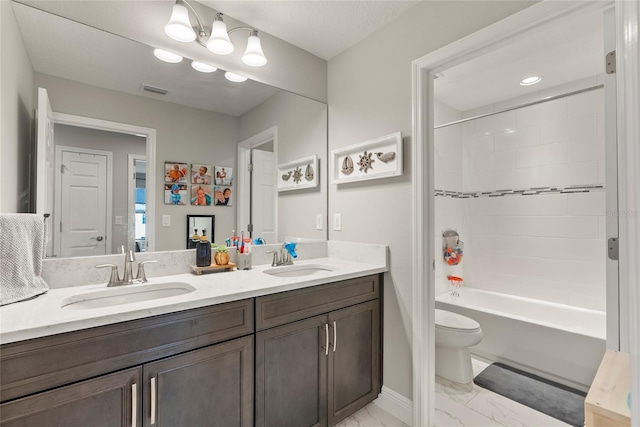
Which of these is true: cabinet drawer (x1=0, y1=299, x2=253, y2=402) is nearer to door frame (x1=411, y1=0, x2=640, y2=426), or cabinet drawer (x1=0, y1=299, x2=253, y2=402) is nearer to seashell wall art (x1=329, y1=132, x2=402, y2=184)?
door frame (x1=411, y1=0, x2=640, y2=426)

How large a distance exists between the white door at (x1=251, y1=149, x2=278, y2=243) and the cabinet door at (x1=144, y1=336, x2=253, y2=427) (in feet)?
3.01

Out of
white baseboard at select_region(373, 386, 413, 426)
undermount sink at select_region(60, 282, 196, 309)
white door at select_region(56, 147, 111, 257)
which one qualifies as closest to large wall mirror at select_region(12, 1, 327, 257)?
white door at select_region(56, 147, 111, 257)

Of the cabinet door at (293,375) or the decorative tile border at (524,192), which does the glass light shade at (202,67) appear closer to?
the cabinet door at (293,375)

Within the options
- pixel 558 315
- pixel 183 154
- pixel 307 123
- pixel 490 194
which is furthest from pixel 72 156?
pixel 558 315

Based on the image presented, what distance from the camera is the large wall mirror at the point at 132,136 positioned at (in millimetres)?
1386

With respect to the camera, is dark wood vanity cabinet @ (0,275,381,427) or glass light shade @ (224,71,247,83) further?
glass light shade @ (224,71,247,83)

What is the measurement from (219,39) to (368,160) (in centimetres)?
114

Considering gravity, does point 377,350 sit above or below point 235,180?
below

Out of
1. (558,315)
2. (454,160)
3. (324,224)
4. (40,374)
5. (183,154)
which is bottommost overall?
(558,315)

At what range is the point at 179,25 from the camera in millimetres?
1552

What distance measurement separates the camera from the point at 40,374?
90 centimetres

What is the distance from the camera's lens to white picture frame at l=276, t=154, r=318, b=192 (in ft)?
7.53

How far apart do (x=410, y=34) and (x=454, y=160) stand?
1735 millimetres

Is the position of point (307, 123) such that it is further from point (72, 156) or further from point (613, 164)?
point (613, 164)
